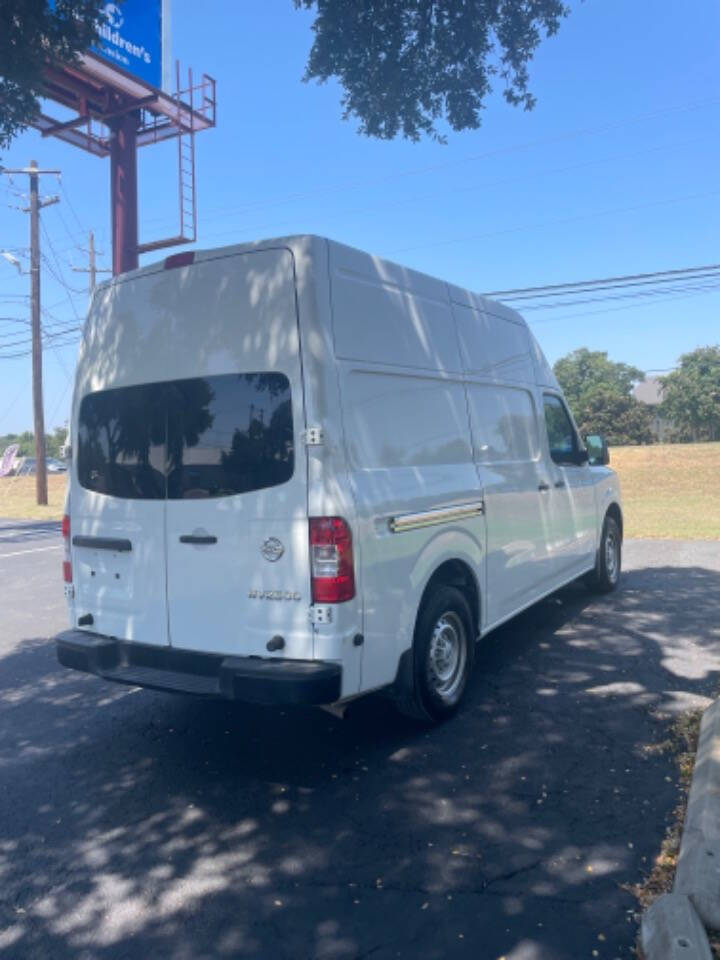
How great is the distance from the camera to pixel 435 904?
9.45 ft

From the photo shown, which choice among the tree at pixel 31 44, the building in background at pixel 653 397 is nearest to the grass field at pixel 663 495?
the tree at pixel 31 44

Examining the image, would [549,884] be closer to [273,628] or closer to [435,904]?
[435,904]

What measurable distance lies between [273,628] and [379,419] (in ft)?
4.19

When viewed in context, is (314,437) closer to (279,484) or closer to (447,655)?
(279,484)

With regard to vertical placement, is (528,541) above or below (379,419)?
below

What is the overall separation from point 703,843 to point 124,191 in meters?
17.8

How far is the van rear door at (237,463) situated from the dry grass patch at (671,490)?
10947 millimetres

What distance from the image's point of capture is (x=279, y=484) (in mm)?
3822

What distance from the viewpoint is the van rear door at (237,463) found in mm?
3797

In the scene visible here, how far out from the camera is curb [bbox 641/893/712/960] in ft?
7.79

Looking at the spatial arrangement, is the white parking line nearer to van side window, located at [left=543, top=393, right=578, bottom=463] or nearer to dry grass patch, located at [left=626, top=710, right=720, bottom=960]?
van side window, located at [left=543, top=393, right=578, bottom=463]

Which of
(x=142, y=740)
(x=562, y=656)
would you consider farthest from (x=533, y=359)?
(x=142, y=740)

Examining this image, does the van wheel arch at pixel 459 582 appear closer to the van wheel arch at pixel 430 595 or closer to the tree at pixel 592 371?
the van wheel arch at pixel 430 595

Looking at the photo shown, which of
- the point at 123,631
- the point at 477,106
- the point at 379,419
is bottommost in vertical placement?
the point at 123,631
